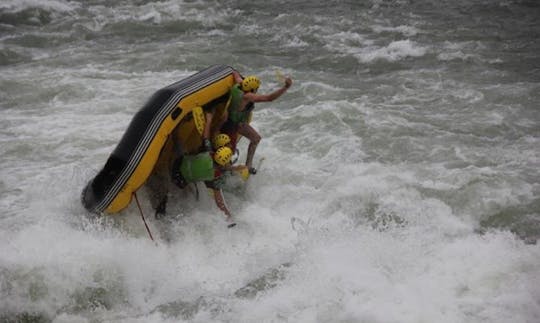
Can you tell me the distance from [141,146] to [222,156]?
0.79m

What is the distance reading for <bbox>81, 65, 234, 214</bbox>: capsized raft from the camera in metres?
5.41

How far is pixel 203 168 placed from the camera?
562cm

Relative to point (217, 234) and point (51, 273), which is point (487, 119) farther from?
point (51, 273)

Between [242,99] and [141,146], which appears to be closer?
[141,146]

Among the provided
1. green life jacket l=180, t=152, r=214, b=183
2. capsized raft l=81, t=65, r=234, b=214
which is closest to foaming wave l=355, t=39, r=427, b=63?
capsized raft l=81, t=65, r=234, b=214

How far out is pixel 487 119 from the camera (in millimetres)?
8172

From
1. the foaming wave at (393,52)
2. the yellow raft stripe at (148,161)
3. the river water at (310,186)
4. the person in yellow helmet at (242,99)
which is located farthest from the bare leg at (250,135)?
the foaming wave at (393,52)

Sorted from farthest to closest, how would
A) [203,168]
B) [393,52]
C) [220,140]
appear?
[393,52]
[220,140]
[203,168]

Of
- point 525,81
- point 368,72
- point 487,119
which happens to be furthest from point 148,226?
point 525,81

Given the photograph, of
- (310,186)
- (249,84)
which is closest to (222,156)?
(249,84)

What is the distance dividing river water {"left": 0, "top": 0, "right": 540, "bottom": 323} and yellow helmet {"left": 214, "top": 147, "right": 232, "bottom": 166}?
0.76 m

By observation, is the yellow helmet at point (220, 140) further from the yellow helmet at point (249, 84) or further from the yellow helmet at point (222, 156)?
the yellow helmet at point (249, 84)

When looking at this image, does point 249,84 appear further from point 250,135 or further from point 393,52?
point 393,52

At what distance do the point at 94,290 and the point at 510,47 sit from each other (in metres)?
8.74
